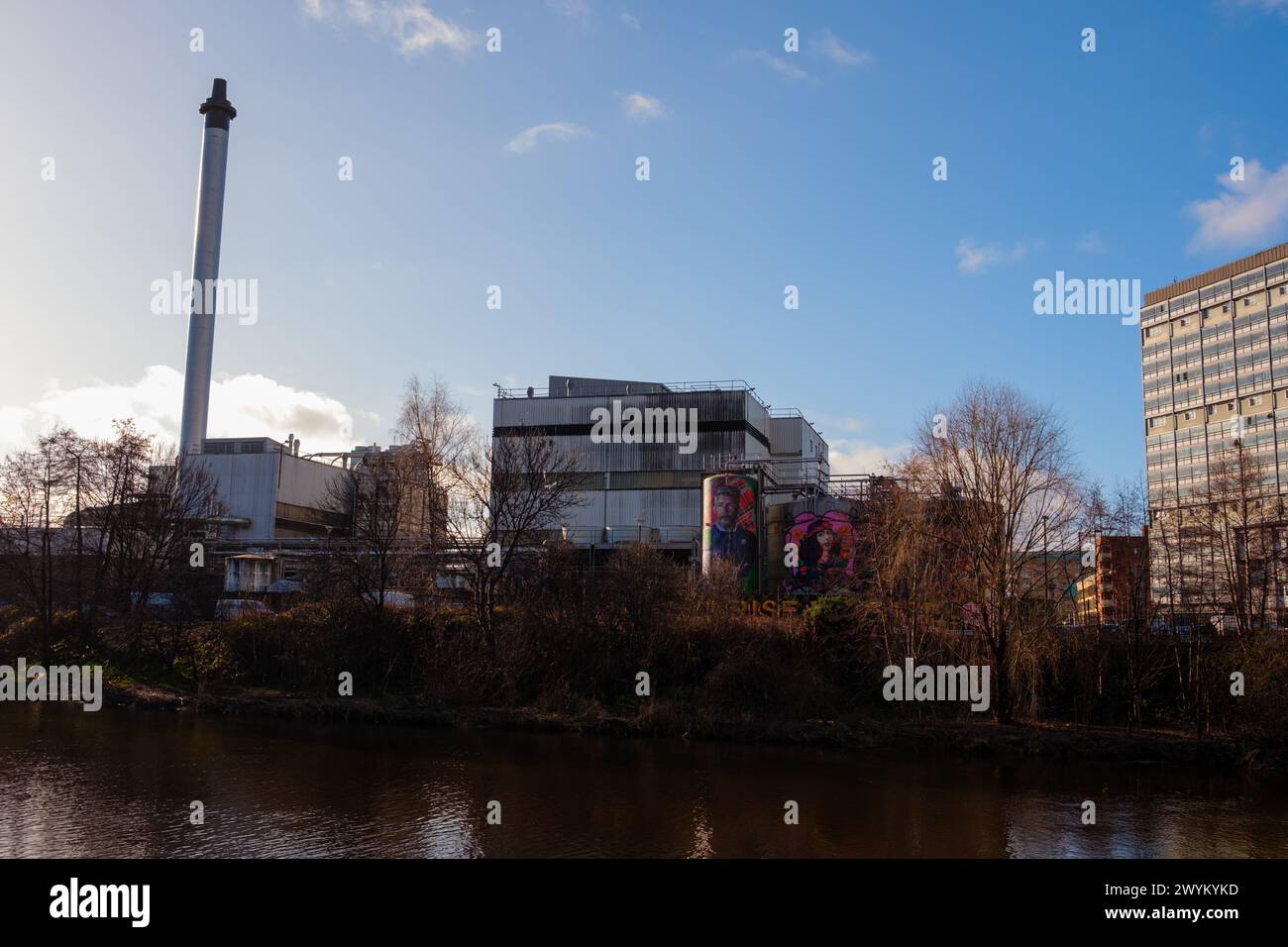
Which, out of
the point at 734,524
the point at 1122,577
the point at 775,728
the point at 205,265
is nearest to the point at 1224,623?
the point at 1122,577

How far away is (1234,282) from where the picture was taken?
417 ft

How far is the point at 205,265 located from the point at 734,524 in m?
55.5

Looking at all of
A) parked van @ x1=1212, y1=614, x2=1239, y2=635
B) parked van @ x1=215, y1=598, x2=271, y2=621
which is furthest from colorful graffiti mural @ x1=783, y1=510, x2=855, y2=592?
parked van @ x1=215, y1=598, x2=271, y2=621

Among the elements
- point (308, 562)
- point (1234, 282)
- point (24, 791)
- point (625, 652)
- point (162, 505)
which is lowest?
point (24, 791)

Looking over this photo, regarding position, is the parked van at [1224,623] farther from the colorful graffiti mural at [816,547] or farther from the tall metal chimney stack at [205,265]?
the tall metal chimney stack at [205,265]

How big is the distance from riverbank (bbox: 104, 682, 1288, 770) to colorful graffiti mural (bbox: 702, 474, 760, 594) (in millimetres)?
12097

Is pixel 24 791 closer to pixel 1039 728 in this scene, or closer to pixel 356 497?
pixel 356 497

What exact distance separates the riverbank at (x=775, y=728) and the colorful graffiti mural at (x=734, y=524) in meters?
12.1

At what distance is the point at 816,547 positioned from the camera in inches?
1729

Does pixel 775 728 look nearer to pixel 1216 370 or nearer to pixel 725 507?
pixel 725 507

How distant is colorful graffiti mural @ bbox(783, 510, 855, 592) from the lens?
42688 mm
